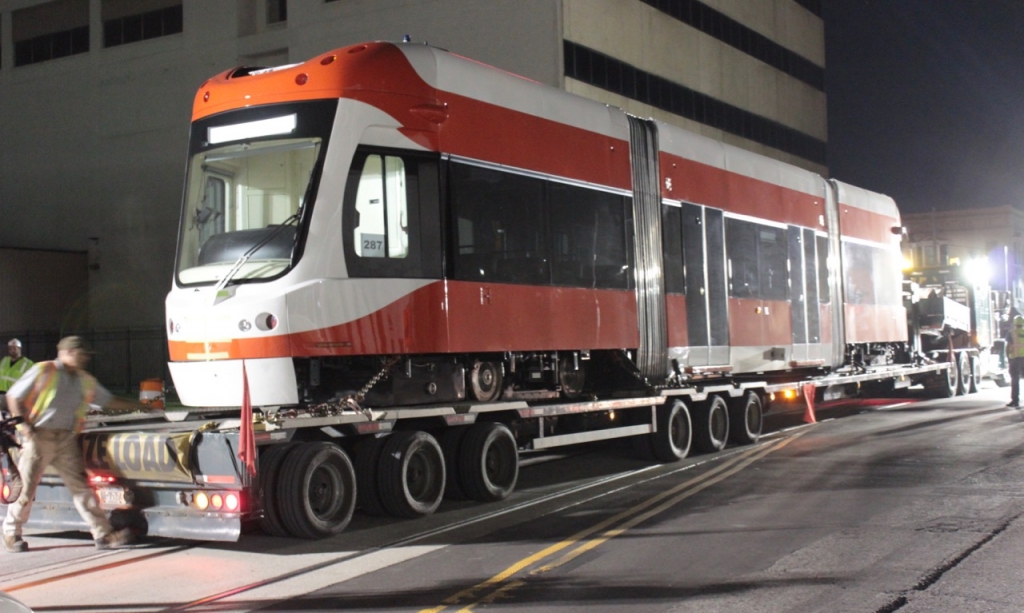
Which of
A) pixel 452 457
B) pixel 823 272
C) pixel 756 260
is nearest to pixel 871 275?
pixel 823 272

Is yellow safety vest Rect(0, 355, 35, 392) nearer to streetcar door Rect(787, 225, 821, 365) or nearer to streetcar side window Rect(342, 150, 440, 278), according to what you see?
streetcar side window Rect(342, 150, 440, 278)

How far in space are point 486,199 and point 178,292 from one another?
10.5 feet

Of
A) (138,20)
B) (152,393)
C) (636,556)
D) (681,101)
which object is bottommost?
(636,556)

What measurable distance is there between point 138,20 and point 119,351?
12395 millimetres

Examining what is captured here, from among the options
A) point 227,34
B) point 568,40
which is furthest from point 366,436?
point 227,34

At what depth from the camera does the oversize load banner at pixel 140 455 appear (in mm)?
8484

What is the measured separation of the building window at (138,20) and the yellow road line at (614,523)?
102ft

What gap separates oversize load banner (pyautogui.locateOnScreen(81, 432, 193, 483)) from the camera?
27.8 ft

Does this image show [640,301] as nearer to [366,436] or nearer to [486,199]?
[486,199]

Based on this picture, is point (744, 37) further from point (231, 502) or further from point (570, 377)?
point (231, 502)

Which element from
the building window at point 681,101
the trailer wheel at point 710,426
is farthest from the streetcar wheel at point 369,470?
the building window at point 681,101

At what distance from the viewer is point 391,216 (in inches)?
388

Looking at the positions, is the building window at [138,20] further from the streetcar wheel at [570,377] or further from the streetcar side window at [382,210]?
the streetcar side window at [382,210]

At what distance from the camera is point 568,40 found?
1207 inches
